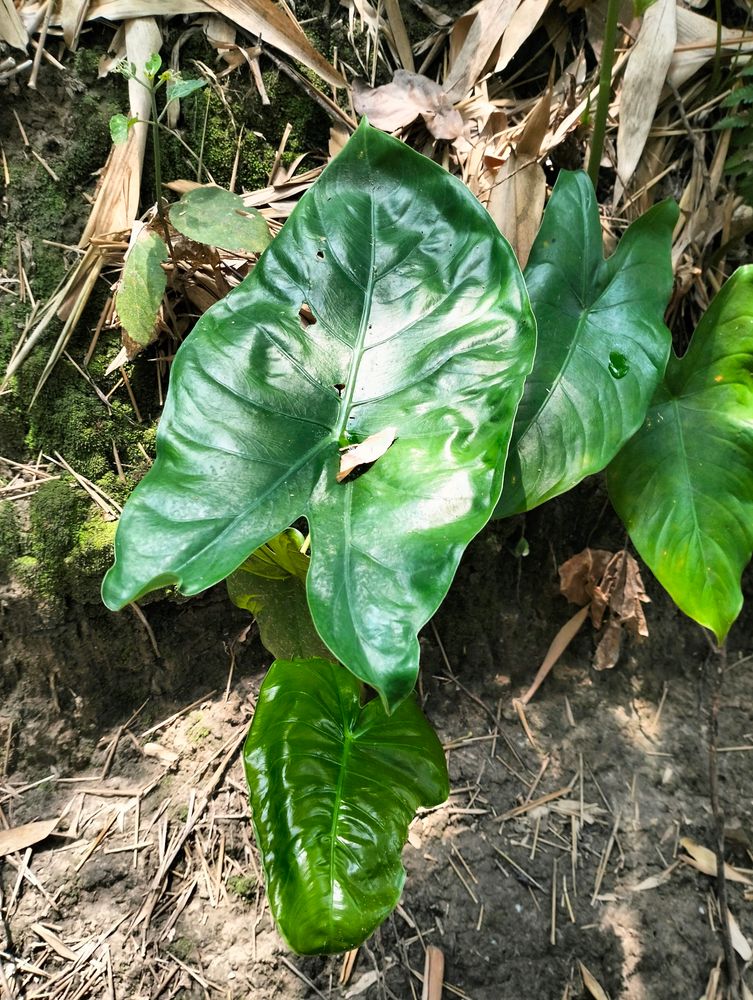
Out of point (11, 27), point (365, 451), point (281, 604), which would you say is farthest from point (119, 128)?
point (281, 604)

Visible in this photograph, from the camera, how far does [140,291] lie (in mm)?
1128

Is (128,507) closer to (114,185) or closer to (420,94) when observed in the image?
(114,185)

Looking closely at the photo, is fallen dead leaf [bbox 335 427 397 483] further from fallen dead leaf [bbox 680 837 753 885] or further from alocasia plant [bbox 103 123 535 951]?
fallen dead leaf [bbox 680 837 753 885]

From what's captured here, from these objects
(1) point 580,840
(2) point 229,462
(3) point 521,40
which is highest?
(3) point 521,40

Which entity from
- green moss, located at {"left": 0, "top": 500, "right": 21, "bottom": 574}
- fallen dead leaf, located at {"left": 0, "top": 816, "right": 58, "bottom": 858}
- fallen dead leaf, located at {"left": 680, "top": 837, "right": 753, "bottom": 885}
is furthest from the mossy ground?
fallen dead leaf, located at {"left": 680, "top": 837, "right": 753, "bottom": 885}

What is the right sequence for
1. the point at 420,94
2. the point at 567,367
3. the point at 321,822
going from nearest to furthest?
the point at 321,822, the point at 567,367, the point at 420,94

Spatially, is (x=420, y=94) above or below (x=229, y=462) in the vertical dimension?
above

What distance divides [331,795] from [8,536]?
748 millimetres

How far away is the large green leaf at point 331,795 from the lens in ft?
2.82

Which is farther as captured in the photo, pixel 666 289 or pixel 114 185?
pixel 114 185

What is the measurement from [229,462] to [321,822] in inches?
19.9

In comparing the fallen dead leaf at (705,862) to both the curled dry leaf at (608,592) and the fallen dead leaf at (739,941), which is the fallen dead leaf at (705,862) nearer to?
the fallen dead leaf at (739,941)

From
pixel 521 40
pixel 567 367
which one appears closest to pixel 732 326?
pixel 567 367

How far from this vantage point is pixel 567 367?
104 cm
